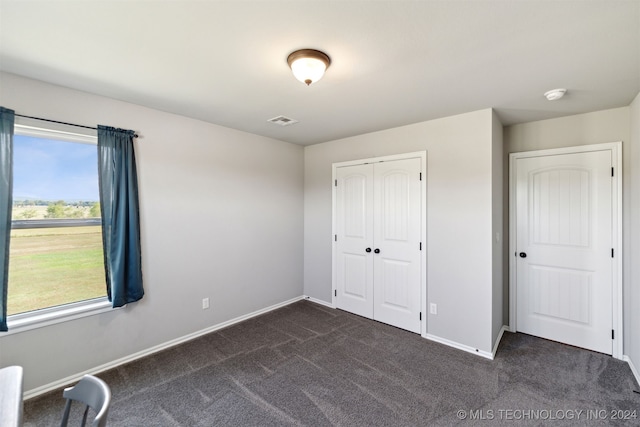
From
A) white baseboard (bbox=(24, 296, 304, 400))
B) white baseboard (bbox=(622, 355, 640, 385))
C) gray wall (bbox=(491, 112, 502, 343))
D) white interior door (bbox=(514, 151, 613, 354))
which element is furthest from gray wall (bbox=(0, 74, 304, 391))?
white baseboard (bbox=(622, 355, 640, 385))

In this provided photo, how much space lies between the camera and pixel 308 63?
1.81 m

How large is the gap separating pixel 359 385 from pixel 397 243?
171 cm

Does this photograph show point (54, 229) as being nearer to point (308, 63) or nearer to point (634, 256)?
point (308, 63)

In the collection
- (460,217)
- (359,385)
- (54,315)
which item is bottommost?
(359,385)

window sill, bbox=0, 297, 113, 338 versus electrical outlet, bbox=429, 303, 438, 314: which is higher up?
window sill, bbox=0, 297, 113, 338

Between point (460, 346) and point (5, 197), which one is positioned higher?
point (5, 197)

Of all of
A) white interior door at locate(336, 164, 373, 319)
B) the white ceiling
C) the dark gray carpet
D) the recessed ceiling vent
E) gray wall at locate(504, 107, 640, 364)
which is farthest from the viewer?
white interior door at locate(336, 164, 373, 319)

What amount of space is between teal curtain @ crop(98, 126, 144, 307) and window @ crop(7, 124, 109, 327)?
127 mm

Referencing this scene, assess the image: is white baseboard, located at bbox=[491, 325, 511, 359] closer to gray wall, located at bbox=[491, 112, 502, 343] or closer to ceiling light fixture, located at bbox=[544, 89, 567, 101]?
gray wall, located at bbox=[491, 112, 502, 343]

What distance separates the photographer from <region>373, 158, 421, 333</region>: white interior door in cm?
335

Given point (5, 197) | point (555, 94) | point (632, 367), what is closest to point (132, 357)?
point (5, 197)

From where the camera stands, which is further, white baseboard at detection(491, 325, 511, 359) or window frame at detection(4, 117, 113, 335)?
white baseboard at detection(491, 325, 511, 359)

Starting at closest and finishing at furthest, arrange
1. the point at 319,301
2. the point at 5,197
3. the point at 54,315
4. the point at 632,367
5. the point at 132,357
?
the point at 5,197 → the point at 54,315 → the point at 632,367 → the point at 132,357 → the point at 319,301

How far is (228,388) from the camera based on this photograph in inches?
91.4
